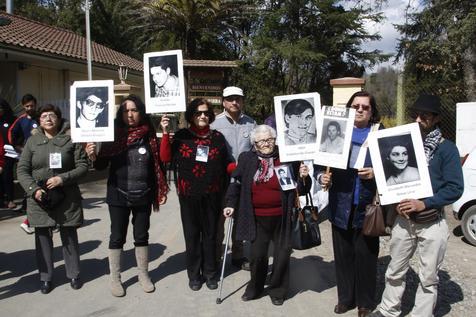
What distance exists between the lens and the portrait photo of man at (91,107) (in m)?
4.38

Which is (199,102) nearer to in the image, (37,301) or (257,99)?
(37,301)

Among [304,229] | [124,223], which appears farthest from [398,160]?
[124,223]

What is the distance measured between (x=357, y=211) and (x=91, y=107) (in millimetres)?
2676

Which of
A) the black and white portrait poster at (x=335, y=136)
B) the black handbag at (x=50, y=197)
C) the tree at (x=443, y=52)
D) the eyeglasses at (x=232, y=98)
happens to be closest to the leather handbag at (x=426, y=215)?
the black and white portrait poster at (x=335, y=136)

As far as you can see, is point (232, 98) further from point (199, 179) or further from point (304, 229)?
point (304, 229)

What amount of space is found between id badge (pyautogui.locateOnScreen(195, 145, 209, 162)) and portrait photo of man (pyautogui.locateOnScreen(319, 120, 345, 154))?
4.28 feet

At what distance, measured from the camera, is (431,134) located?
3656mm

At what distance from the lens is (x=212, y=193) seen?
4.82 metres

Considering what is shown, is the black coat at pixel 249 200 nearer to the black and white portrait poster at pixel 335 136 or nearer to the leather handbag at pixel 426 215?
the black and white portrait poster at pixel 335 136

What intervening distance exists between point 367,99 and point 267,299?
218 cm

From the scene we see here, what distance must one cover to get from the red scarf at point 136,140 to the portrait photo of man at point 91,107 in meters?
0.28

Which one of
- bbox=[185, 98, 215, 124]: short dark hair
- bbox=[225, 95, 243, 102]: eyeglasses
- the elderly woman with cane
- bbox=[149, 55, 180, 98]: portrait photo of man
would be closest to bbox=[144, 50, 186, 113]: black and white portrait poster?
bbox=[149, 55, 180, 98]: portrait photo of man

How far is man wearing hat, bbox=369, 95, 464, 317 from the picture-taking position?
11.6 feet

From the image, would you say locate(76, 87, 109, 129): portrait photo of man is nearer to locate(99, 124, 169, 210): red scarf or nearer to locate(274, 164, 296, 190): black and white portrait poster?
locate(99, 124, 169, 210): red scarf
